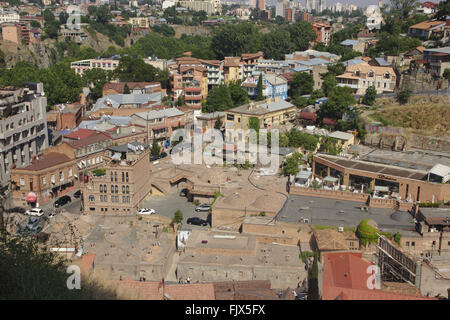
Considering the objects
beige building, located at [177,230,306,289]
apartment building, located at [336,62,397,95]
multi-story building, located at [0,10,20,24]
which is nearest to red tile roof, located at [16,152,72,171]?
beige building, located at [177,230,306,289]

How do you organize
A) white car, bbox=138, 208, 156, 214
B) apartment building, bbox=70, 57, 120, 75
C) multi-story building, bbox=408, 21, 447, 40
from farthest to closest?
apartment building, bbox=70, 57, 120, 75, multi-story building, bbox=408, 21, 447, 40, white car, bbox=138, 208, 156, 214

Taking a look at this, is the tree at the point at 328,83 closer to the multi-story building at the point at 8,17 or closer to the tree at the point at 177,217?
the tree at the point at 177,217

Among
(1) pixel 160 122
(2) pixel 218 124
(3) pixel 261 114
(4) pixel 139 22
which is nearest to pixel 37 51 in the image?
(4) pixel 139 22

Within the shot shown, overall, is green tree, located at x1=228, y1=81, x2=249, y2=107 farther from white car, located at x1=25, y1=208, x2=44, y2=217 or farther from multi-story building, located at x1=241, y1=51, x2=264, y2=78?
white car, located at x1=25, y1=208, x2=44, y2=217

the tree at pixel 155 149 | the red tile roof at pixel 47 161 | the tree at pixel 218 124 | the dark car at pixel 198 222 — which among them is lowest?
the dark car at pixel 198 222

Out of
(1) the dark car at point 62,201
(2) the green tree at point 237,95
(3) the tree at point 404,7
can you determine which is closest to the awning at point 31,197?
(1) the dark car at point 62,201

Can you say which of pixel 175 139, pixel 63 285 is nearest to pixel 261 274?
pixel 63 285
